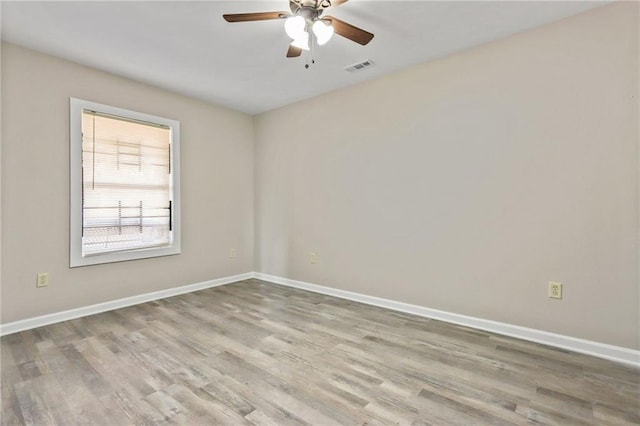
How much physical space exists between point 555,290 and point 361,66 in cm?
262

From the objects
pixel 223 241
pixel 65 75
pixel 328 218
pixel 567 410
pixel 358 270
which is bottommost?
pixel 567 410

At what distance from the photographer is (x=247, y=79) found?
11.3 feet

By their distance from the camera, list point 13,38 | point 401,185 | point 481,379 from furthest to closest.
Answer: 1. point 401,185
2. point 13,38
3. point 481,379

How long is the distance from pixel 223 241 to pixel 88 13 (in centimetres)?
290

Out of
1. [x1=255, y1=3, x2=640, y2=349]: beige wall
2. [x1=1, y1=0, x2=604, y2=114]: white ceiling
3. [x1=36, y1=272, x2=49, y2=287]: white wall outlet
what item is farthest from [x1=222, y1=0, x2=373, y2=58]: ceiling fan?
[x1=36, y1=272, x2=49, y2=287]: white wall outlet

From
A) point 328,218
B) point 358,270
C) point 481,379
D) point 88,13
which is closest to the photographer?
point 481,379

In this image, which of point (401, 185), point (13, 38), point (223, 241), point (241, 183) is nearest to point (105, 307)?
point (223, 241)

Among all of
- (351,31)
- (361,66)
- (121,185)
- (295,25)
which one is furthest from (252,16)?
(121,185)

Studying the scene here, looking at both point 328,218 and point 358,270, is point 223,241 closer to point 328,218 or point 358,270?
point 328,218

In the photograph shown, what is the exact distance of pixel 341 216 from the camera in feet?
12.4

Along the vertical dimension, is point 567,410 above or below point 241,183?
below

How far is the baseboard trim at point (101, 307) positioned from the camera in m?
2.73

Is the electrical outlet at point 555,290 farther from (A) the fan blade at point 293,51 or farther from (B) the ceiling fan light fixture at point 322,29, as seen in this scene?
(A) the fan blade at point 293,51

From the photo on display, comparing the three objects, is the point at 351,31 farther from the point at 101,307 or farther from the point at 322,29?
the point at 101,307
